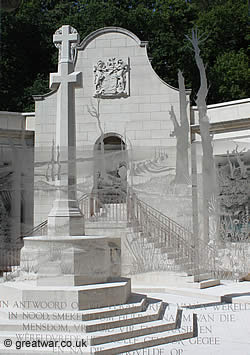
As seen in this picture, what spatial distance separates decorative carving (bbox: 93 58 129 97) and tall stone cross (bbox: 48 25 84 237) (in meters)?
6.72

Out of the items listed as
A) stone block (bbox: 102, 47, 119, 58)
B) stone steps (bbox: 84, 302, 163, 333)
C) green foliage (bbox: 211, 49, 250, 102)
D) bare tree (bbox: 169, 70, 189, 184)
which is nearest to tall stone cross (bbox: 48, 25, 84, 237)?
stone steps (bbox: 84, 302, 163, 333)

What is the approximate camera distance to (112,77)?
1465 cm

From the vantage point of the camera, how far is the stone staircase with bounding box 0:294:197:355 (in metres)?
5.33

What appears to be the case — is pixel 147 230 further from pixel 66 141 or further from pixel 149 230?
pixel 66 141

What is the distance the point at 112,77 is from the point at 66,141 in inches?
309

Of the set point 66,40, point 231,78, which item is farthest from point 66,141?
point 231,78

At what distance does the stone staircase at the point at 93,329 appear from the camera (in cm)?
533

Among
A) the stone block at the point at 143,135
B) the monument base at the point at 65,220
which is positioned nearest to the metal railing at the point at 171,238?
the stone block at the point at 143,135

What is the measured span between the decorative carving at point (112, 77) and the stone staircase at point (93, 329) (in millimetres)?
9505

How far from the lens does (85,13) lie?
23.0 meters

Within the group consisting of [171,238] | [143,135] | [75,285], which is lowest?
[75,285]

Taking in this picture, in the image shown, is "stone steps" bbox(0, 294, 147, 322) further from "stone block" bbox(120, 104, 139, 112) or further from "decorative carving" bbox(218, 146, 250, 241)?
"stone block" bbox(120, 104, 139, 112)

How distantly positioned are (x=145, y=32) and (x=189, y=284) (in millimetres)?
16767

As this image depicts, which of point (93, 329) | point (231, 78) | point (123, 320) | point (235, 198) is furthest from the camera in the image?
point (231, 78)
